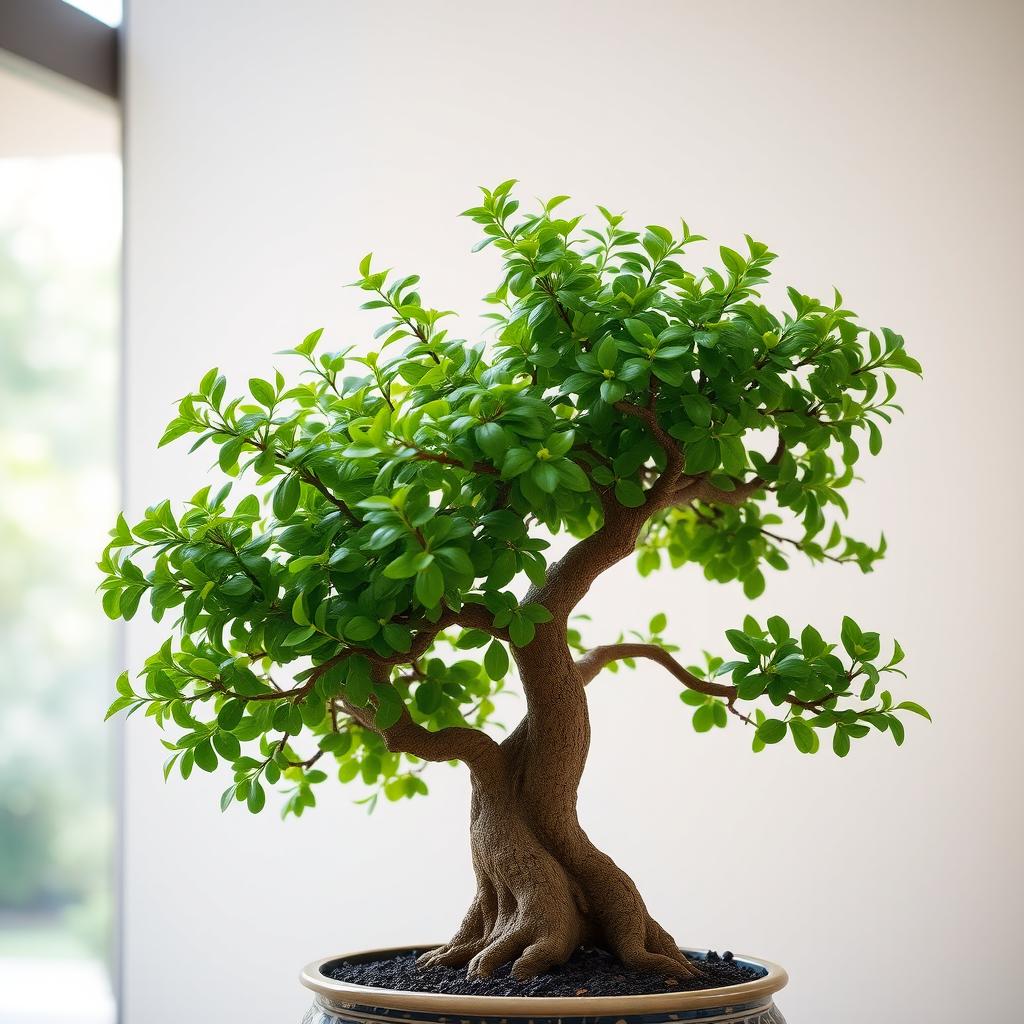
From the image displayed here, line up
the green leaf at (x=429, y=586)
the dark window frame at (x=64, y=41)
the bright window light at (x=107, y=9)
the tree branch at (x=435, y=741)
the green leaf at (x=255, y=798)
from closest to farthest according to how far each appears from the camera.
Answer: the green leaf at (x=429, y=586), the green leaf at (x=255, y=798), the tree branch at (x=435, y=741), the dark window frame at (x=64, y=41), the bright window light at (x=107, y=9)

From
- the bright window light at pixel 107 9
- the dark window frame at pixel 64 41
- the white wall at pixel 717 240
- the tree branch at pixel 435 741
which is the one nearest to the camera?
the tree branch at pixel 435 741

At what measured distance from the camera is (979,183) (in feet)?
7.41

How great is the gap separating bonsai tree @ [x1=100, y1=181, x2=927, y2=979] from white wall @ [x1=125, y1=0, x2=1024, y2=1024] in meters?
1.01

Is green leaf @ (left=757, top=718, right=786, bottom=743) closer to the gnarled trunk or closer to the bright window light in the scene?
the gnarled trunk

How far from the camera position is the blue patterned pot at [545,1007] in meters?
1.03

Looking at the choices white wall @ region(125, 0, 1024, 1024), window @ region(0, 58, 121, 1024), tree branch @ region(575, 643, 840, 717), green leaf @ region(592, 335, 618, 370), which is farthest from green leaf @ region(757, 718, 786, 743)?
window @ region(0, 58, 121, 1024)

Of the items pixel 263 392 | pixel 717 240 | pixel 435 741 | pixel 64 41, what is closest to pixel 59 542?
pixel 64 41

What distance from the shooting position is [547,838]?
4.29ft

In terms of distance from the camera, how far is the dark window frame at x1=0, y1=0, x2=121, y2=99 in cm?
243

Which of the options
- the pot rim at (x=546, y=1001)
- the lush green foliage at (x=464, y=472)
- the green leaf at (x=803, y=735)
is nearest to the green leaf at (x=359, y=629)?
the lush green foliage at (x=464, y=472)

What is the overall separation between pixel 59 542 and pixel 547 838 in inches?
76.6

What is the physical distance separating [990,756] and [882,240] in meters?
0.94

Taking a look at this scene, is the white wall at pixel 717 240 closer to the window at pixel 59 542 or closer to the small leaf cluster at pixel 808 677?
the window at pixel 59 542

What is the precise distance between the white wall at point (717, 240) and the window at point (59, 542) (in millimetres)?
176
